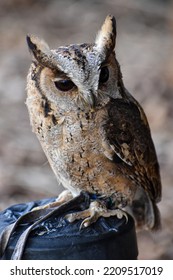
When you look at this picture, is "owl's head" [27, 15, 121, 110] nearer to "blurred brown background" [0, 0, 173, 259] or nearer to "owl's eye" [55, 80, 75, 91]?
"owl's eye" [55, 80, 75, 91]

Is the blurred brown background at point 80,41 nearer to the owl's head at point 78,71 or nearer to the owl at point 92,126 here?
the owl at point 92,126

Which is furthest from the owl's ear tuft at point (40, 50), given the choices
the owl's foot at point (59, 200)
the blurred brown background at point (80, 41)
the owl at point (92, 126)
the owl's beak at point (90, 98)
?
the blurred brown background at point (80, 41)

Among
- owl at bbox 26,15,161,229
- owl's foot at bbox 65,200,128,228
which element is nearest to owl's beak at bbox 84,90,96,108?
owl at bbox 26,15,161,229

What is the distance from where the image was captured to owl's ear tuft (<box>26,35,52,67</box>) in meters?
2.04

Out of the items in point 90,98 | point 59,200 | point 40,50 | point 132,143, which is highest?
point 40,50

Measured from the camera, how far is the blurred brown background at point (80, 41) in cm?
375

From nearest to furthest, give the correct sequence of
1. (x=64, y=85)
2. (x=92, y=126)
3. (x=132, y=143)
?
(x=64, y=85) < (x=92, y=126) < (x=132, y=143)

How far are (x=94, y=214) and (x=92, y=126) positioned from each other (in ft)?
0.90

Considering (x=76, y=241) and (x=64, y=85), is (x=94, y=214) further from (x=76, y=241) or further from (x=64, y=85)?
(x=64, y=85)

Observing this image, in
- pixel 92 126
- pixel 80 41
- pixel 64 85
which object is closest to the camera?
pixel 64 85

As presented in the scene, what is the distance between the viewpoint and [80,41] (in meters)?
5.07

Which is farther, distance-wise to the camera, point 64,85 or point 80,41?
point 80,41

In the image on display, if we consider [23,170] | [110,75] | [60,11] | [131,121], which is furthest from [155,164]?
[60,11]

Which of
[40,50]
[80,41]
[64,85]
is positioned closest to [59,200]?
[64,85]
